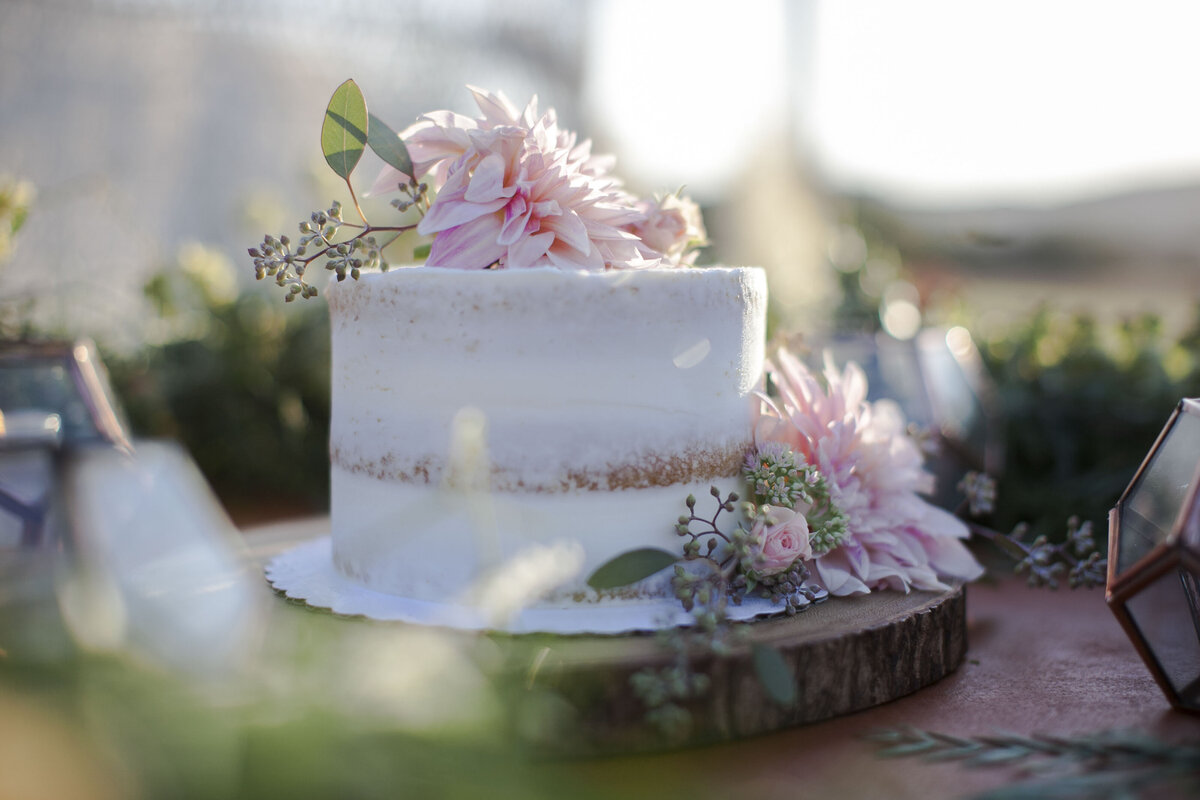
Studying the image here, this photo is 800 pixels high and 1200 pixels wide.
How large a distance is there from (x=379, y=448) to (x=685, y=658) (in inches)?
12.4

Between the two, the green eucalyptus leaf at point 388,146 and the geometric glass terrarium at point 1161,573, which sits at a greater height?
the green eucalyptus leaf at point 388,146

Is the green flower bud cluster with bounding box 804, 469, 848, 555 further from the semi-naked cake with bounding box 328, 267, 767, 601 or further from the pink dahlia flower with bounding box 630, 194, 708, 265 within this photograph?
the pink dahlia flower with bounding box 630, 194, 708, 265

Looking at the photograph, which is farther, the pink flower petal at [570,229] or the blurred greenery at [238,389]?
the blurred greenery at [238,389]

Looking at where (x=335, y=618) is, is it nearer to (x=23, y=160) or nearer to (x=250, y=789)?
(x=250, y=789)

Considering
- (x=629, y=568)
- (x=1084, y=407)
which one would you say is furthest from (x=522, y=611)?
(x=1084, y=407)

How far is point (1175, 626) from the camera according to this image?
72cm

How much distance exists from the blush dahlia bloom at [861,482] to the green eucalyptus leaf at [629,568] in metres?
0.17

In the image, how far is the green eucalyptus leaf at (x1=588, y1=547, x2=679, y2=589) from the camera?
28.6 inches

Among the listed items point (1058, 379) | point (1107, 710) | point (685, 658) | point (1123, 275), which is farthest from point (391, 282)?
point (1123, 275)

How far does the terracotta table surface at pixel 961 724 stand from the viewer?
60 centimetres

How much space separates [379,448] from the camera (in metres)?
0.79

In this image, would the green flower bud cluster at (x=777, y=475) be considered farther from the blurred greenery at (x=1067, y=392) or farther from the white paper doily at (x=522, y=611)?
the blurred greenery at (x=1067, y=392)

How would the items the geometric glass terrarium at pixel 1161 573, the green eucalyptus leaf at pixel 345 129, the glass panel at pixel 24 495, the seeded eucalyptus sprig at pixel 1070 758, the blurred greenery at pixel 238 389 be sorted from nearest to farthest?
the seeded eucalyptus sprig at pixel 1070 758 → the geometric glass terrarium at pixel 1161 573 → the green eucalyptus leaf at pixel 345 129 → the glass panel at pixel 24 495 → the blurred greenery at pixel 238 389

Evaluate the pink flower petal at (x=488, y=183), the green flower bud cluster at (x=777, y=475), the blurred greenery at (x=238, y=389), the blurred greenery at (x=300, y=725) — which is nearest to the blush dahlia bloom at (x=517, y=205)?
the pink flower petal at (x=488, y=183)
